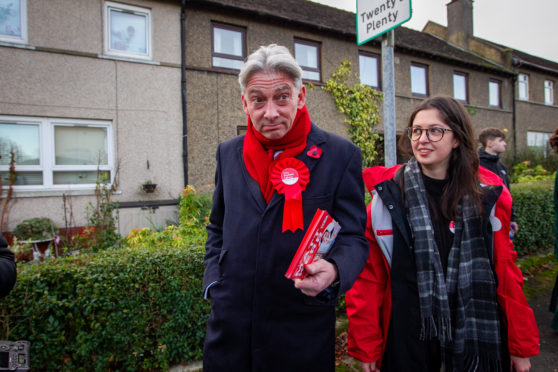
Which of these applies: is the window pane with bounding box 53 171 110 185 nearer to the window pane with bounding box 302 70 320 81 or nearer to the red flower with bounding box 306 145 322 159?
the window pane with bounding box 302 70 320 81

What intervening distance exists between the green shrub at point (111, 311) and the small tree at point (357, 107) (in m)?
9.92

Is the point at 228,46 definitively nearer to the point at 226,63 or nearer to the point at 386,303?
the point at 226,63

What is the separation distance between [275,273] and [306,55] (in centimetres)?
1133

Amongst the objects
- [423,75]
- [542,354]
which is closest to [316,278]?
[542,354]

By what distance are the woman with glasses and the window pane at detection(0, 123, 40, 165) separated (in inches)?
355

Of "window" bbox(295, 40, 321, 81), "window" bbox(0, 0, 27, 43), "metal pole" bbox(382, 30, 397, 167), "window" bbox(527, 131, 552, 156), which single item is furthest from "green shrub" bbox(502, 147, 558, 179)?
"window" bbox(0, 0, 27, 43)

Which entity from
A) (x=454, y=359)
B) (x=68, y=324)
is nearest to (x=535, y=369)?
(x=454, y=359)

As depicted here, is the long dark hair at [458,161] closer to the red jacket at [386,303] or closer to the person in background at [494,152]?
the red jacket at [386,303]

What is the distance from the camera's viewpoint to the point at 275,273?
4.84 ft

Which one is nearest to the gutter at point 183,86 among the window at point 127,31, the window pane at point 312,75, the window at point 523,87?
the window at point 127,31

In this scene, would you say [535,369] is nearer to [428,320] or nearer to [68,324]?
[428,320]

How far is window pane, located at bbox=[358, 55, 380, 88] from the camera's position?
42.0ft

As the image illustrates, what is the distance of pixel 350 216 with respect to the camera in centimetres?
154

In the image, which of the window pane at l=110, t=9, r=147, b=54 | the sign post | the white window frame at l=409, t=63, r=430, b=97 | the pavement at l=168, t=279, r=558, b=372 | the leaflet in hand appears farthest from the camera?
the white window frame at l=409, t=63, r=430, b=97
